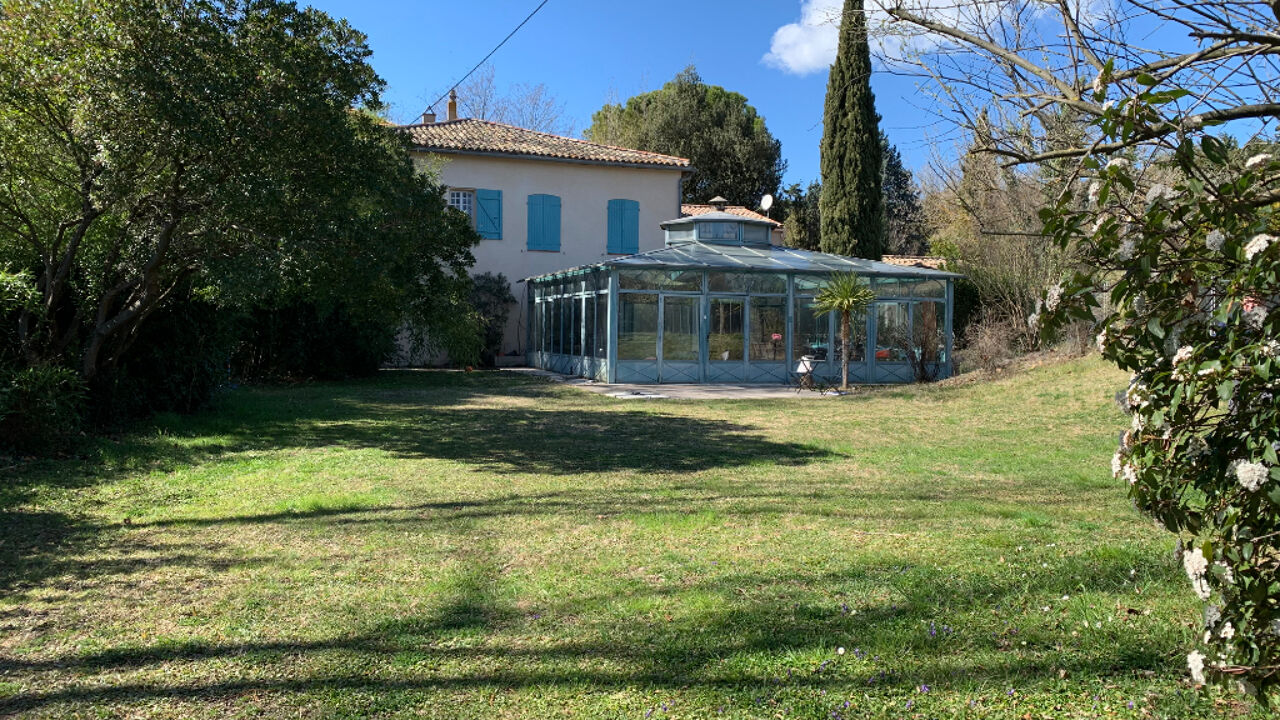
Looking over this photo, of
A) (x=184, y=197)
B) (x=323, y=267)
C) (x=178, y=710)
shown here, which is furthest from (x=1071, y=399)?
(x=178, y=710)

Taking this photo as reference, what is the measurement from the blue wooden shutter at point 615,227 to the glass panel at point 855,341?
7.77m

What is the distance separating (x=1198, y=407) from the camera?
1983 mm

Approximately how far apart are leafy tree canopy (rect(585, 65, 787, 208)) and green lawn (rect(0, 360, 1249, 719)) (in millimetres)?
27530

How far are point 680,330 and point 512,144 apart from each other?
877 centimetres

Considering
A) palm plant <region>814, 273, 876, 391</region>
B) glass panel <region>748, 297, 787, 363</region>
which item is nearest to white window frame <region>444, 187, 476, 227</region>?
glass panel <region>748, 297, 787, 363</region>

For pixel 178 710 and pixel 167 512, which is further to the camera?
pixel 167 512

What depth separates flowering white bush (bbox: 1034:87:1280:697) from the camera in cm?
182

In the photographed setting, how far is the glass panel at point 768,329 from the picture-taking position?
1880cm

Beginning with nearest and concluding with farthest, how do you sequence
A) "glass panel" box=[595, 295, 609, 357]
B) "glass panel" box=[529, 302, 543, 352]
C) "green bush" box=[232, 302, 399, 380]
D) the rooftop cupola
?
"green bush" box=[232, 302, 399, 380]
"glass panel" box=[595, 295, 609, 357]
the rooftop cupola
"glass panel" box=[529, 302, 543, 352]

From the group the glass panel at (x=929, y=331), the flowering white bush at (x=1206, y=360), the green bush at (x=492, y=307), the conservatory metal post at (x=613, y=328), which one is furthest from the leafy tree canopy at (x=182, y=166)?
the green bush at (x=492, y=307)

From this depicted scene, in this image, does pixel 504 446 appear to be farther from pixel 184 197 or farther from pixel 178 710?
pixel 178 710

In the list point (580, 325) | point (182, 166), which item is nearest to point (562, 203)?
point (580, 325)

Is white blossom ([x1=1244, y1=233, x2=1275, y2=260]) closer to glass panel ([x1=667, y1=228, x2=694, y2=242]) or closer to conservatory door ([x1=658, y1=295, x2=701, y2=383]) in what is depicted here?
conservatory door ([x1=658, y1=295, x2=701, y2=383])

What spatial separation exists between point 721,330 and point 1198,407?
16632 millimetres
